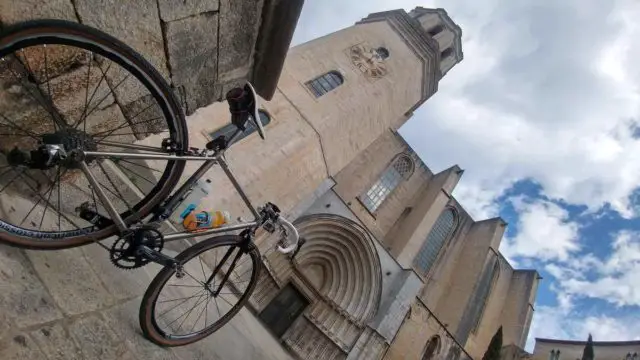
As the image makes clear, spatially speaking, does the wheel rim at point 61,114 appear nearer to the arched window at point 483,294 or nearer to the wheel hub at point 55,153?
the wheel hub at point 55,153

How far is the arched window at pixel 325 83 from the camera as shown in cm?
1026

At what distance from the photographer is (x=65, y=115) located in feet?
6.25

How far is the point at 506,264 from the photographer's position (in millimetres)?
18609

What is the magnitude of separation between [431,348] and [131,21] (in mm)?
12662

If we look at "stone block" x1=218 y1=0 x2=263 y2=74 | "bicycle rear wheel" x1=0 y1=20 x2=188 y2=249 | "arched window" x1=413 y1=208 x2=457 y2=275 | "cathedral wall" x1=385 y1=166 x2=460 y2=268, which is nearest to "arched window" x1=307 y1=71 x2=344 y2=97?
"cathedral wall" x1=385 y1=166 x2=460 y2=268

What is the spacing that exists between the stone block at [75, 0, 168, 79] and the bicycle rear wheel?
0.14 meters

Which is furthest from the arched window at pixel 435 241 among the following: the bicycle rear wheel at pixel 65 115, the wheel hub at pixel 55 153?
the wheel hub at pixel 55 153

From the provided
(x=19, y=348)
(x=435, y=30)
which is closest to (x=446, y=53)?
(x=435, y=30)

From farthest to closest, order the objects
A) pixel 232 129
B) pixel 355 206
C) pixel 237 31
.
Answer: pixel 355 206 < pixel 232 129 < pixel 237 31

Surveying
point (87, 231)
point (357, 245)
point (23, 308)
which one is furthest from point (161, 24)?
point (357, 245)

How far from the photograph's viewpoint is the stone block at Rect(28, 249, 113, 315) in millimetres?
1530

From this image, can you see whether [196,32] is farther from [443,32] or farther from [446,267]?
[443,32]

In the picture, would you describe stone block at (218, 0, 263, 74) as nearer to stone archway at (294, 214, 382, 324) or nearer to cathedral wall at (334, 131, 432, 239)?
stone archway at (294, 214, 382, 324)

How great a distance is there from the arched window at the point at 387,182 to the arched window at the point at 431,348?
4.76 meters
